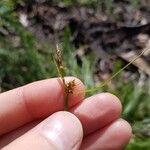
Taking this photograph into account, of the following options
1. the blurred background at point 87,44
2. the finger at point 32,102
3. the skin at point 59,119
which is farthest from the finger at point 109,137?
the blurred background at point 87,44

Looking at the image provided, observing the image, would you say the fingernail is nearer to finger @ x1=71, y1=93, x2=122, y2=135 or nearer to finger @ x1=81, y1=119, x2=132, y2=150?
finger @ x1=71, y1=93, x2=122, y2=135

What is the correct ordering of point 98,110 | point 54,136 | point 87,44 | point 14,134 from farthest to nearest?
point 87,44, point 14,134, point 98,110, point 54,136

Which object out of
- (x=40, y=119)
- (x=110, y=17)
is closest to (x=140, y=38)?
(x=110, y=17)

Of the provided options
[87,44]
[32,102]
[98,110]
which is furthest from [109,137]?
[87,44]

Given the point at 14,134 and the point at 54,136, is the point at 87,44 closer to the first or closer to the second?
the point at 14,134

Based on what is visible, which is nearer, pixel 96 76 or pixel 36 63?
pixel 36 63

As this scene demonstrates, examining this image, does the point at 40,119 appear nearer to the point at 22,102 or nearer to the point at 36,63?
the point at 22,102

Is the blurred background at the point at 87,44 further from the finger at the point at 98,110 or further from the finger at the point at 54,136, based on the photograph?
the finger at the point at 54,136
